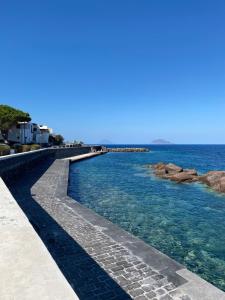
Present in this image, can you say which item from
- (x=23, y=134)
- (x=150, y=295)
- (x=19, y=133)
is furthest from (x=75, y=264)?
(x=23, y=134)

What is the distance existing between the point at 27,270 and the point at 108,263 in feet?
10.8

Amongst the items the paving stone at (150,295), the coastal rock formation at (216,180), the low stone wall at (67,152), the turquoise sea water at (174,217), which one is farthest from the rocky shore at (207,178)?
the low stone wall at (67,152)

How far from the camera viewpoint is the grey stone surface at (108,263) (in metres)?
4.82

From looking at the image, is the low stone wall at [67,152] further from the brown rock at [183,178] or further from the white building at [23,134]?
the brown rock at [183,178]

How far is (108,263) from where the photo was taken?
19.3 ft

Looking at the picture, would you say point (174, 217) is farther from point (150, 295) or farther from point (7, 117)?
point (7, 117)

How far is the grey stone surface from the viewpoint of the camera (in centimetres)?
482

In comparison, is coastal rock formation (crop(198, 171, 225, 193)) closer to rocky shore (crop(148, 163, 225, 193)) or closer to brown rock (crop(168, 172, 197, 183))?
rocky shore (crop(148, 163, 225, 193))

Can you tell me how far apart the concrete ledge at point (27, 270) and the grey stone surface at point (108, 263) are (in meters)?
1.77

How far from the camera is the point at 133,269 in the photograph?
222 inches

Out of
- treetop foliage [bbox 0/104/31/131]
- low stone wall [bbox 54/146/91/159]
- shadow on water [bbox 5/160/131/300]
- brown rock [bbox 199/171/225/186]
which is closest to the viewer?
shadow on water [bbox 5/160/131/300]

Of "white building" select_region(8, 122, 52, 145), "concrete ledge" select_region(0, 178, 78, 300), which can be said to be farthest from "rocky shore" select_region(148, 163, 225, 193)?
"white building" select_region(8, 122, 52, 145)

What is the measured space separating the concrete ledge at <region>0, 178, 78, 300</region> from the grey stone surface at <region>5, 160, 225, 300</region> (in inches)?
69.8

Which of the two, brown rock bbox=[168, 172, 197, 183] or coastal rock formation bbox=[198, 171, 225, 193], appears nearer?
coastal rock formation bbox=[198, 171, 225, 193]
